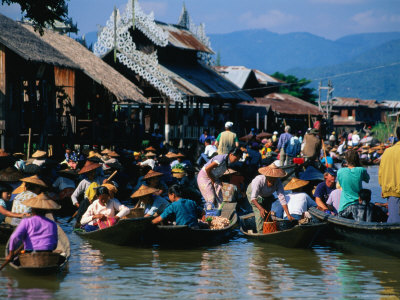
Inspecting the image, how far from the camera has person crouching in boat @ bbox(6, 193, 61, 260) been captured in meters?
8.98

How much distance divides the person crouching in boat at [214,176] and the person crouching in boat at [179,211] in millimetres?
2811

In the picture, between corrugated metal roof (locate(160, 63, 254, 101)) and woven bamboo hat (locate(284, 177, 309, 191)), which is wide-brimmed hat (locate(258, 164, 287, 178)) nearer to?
woven bamboo hat (locate(284, 177, 309, 191))

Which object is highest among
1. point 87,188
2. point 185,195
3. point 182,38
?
point 182,38

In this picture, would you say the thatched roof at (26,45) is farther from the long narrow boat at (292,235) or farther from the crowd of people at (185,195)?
the long narrow boat at (292,235)

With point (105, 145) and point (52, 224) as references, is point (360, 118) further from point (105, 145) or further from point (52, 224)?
point (52, 224)

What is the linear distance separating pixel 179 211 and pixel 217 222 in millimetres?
1795

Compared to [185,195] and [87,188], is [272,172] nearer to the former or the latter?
[185,195]

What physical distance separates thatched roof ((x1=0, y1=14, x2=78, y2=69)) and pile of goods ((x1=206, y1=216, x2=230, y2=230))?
8.71 metres

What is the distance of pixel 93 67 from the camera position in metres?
27.9

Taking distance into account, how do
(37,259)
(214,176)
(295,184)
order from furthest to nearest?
(214,176)
(295,184)
(37,259)

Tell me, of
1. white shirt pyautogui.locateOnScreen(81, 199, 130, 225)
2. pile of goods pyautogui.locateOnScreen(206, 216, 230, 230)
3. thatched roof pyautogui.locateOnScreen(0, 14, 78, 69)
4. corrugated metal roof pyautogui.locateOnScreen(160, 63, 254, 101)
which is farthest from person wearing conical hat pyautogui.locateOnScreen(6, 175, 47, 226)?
corrugated metal roof pyautogui.locateOnScreen(160, 63, 254, 101)

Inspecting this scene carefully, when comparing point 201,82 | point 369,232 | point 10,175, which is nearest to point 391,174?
point 369,232

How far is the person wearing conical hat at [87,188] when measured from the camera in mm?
13039

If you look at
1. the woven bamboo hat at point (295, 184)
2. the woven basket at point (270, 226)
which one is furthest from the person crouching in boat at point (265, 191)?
the woven basket at point (270, 226)
